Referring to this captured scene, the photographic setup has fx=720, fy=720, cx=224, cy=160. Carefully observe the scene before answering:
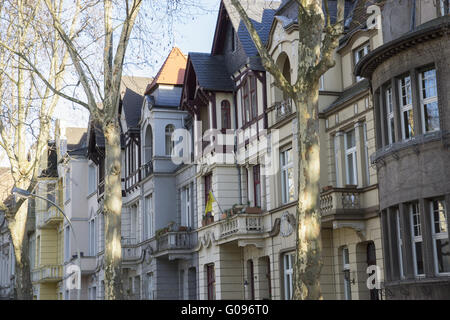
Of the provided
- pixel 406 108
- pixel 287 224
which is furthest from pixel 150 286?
pixel 406 108

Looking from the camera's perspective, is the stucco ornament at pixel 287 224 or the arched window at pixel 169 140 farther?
the arched window at pixel 169 140

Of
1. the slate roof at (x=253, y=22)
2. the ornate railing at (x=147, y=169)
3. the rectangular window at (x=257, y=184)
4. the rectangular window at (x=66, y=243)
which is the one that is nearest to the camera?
the rectangular window at (x=257, y=184)

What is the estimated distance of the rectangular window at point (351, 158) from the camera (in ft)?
75.8

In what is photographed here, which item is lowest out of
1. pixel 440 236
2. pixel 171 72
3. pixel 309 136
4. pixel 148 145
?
pixel 440 236

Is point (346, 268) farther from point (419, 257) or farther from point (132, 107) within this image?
point (132, 107)

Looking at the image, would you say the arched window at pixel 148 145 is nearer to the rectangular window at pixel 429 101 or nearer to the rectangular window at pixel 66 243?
the rectangular window at pixel 66 243

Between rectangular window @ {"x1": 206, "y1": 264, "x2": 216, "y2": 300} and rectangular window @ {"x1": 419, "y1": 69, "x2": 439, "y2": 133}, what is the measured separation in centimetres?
1523

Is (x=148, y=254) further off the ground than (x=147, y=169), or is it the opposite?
(x=147, y=169)

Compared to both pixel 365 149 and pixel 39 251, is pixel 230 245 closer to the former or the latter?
pixel 365 149

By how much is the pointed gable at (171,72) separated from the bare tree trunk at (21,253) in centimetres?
986

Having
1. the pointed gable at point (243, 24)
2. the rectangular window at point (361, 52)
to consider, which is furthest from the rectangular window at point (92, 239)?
the rectangular window at point (361, 52)

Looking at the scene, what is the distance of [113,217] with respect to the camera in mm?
19047

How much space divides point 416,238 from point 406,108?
11.6 ft
